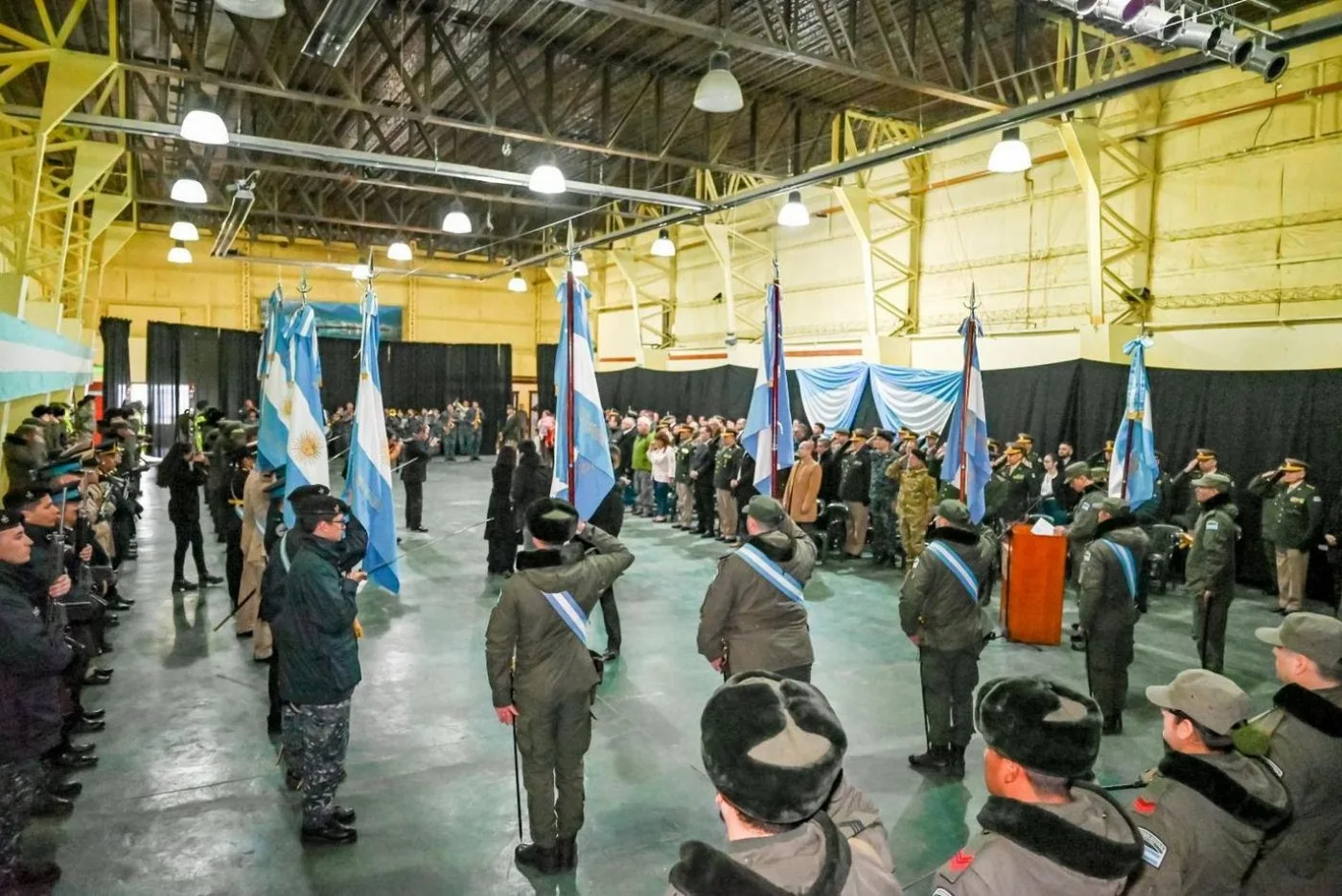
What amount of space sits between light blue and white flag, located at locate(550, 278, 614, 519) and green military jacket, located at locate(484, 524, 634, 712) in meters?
1.21

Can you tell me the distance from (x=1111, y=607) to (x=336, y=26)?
22.0 ft

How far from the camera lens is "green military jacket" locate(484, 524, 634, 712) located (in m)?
3.34

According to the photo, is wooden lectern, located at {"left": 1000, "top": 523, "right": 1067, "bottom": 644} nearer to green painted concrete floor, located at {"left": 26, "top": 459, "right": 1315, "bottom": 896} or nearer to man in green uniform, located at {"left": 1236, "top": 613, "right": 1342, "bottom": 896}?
Answer: green painted concrete floor, located at {"left": 26, "top": 459, "right": 1315, "bottom": 896}

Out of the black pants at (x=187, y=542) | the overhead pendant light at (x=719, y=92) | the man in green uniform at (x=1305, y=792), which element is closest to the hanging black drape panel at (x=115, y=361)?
the black pants at (x=187, y=542)

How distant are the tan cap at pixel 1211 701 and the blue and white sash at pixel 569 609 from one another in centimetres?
213

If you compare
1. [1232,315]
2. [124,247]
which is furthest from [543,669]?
[124,247]

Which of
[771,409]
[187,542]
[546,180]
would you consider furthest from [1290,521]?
[187,542]

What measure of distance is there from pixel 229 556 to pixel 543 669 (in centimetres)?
447

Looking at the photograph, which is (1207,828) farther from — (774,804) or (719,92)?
A: (719,92)

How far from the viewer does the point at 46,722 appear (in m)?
3.16

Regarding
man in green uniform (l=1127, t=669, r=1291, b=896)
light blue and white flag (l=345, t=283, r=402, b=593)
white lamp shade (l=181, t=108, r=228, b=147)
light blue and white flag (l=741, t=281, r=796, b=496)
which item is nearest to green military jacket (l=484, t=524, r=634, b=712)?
light blue and white flag (l=345, t=283, r=402, b=593)

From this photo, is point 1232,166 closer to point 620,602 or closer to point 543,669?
point 620,602

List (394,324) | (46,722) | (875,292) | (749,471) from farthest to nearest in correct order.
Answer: (394,324), (875,292), (749,471), (46,722)

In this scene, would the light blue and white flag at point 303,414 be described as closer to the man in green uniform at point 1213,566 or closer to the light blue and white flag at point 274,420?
the light blue and white flag at point 274,420
